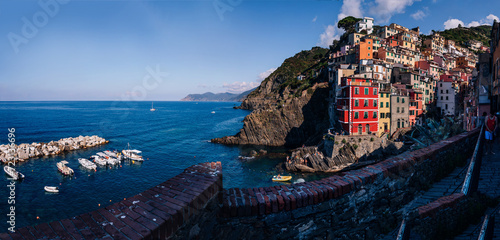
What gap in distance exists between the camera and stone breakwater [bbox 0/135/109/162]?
45.3m

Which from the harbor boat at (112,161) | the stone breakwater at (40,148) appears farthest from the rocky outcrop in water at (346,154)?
the stone breakwater at (40,148)

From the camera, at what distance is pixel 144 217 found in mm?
3088

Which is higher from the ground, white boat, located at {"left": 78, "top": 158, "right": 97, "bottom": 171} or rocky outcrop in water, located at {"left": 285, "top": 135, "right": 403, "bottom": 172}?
rocky outcrop in water, located at {"left": 285, "top": 135, "right": 403, "bottom": 172}

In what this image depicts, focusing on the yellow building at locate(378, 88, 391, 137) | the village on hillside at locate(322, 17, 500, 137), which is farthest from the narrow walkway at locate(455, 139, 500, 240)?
the yellow building at locate(378, 88, 391, 137)

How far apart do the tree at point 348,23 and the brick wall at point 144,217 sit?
11093 centimetres

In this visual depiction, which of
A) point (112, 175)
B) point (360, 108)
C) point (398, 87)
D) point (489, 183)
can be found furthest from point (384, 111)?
point (112, 175)

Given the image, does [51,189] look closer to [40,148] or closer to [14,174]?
[14,174]

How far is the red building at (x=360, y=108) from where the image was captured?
40.1 m

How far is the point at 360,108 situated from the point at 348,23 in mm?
76268

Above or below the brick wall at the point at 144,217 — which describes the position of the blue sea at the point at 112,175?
below

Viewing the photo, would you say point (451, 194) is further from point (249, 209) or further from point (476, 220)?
point (249, 209)

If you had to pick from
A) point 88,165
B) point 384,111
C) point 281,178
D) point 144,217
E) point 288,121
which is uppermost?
point 384,111

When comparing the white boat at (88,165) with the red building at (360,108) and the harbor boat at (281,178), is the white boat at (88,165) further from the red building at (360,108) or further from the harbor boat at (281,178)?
the red building at (360,108)

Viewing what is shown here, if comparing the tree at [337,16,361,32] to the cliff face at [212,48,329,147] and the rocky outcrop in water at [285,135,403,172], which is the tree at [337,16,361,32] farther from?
the rocky outcrop in water at [285,135,403,172]
